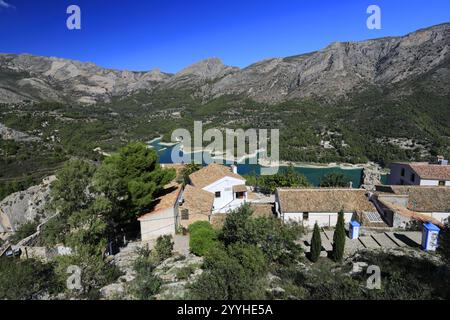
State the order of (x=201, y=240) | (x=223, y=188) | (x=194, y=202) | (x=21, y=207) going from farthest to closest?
(x=21, y=207) < (x=223, y=188) < (x=194, y=202) < (x=201, y=240)

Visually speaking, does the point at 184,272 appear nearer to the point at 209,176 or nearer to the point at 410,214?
the point at 209,176

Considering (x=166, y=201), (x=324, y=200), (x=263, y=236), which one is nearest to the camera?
(x=263, y=236)

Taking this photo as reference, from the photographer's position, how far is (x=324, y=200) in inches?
821

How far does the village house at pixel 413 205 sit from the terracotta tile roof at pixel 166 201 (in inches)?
574

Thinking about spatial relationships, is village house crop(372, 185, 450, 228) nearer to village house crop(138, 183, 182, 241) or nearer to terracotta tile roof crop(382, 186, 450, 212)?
terracotta tile roof crop(382, 186, 450, 212)

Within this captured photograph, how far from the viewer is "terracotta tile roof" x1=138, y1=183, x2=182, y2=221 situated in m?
18.5

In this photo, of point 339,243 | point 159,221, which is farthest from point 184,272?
point 339,243

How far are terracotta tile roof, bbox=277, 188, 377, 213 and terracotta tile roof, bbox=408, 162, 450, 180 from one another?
32.4ft

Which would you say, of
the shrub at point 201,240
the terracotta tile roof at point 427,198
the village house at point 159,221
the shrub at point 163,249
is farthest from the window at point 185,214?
the terracotta tile roof at point 427,198

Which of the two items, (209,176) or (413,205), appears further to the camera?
(209,176)

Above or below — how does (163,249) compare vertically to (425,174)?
below

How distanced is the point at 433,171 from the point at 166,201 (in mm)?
24992

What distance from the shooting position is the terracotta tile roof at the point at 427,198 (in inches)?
824
